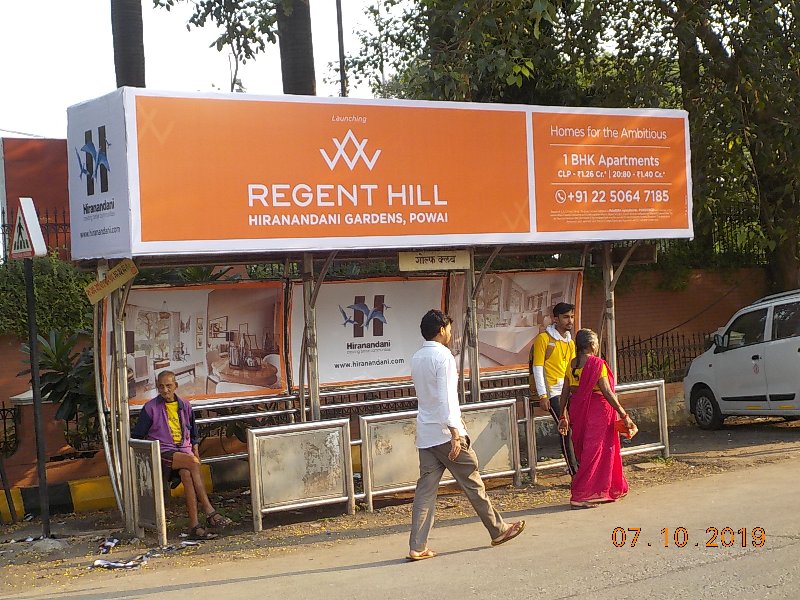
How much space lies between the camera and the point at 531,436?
34.3 ft

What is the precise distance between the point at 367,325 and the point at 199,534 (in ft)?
9.86

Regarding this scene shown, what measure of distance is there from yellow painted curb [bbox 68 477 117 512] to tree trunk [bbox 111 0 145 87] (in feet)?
18.1

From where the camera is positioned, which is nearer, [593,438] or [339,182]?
[339,182]

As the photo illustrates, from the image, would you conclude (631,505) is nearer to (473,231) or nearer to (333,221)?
(473,231)

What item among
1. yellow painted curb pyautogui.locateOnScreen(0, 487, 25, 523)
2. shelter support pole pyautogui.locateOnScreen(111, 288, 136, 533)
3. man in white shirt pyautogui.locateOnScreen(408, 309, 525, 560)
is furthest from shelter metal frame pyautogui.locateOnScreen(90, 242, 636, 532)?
man in white shirt pyautogui.locateOnScreen(408, 309, 525, 560)

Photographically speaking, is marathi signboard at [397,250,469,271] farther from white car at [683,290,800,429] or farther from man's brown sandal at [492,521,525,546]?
white car at [683,290,800,429]

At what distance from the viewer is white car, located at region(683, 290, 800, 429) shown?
1325 cm

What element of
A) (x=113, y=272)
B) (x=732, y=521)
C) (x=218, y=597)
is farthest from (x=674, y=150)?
(x=218, y=597)

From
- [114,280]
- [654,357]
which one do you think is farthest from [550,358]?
[654,357]

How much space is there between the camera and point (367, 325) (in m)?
10.9

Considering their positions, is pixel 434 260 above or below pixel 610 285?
above

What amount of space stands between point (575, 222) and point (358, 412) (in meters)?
3.70

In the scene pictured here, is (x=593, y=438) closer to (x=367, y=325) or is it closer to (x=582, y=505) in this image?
(x=582, y=505)
